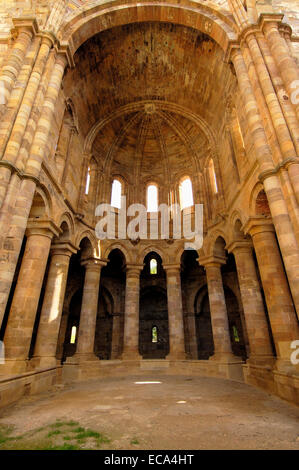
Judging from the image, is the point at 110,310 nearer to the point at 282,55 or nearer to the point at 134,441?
the point at 134,441

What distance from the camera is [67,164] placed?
38.8ft

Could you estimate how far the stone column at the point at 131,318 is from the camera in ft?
43.2

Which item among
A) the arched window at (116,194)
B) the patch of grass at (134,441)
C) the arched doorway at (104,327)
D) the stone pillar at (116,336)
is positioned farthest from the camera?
the arched doorway at (104,327)

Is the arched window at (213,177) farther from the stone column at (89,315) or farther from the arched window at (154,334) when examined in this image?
the arched window at (154,334)

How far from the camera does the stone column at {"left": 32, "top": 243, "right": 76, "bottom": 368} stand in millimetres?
9039

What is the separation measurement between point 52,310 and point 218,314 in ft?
24.6

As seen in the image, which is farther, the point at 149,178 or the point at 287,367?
the point at 149,178

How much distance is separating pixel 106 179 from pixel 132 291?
24.0 ft

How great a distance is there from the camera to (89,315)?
12352 millimetres

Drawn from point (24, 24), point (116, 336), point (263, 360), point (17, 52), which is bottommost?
point (263, 360)

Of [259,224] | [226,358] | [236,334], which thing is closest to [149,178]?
[259,224]

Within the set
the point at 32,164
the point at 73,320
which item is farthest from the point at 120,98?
the point at 73,320

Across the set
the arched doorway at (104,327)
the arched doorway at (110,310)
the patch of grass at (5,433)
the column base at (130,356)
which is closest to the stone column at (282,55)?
the patch of grass at (5,433)

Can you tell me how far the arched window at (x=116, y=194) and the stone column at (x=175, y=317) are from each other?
532 cm
